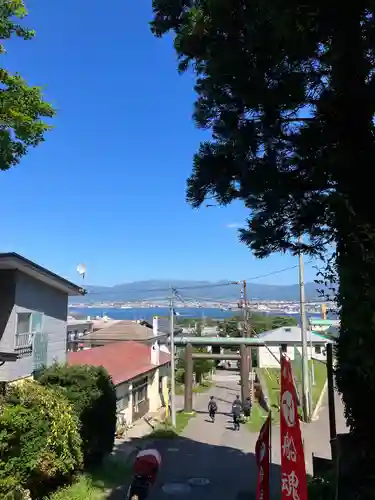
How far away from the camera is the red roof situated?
2214 centimetres

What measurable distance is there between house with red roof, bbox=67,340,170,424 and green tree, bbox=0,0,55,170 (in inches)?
546

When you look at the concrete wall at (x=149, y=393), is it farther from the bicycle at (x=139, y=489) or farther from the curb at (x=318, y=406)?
the bicycle at (x=139, y=489)

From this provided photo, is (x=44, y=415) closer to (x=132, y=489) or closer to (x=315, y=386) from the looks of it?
(x=132, y=489)

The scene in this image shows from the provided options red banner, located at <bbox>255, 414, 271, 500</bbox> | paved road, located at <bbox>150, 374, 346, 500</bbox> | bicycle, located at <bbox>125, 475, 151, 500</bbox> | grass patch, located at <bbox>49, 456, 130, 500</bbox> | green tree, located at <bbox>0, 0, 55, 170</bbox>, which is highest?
green tree, located at <bbox>0, 0, 55, 170</bbox>

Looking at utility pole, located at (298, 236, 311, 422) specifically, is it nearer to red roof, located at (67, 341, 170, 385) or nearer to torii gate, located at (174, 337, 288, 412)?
torii gate, located at (174, 337, 288, 412)

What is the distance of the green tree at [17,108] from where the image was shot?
26.0ft

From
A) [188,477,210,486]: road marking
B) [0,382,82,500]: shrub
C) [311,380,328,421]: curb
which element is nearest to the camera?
[0,382,82,500]: shrub

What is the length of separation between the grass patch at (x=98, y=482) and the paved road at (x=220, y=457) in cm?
110

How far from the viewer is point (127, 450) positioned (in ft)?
54.4

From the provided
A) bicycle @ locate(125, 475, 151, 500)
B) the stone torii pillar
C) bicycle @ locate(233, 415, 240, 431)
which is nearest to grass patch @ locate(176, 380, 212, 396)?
the stone torii pillar

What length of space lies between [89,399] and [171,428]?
951cm

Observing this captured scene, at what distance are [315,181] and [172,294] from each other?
18.6 m

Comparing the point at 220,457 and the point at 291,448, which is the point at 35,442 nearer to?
the point at 291,448

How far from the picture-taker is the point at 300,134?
20.0 ft
